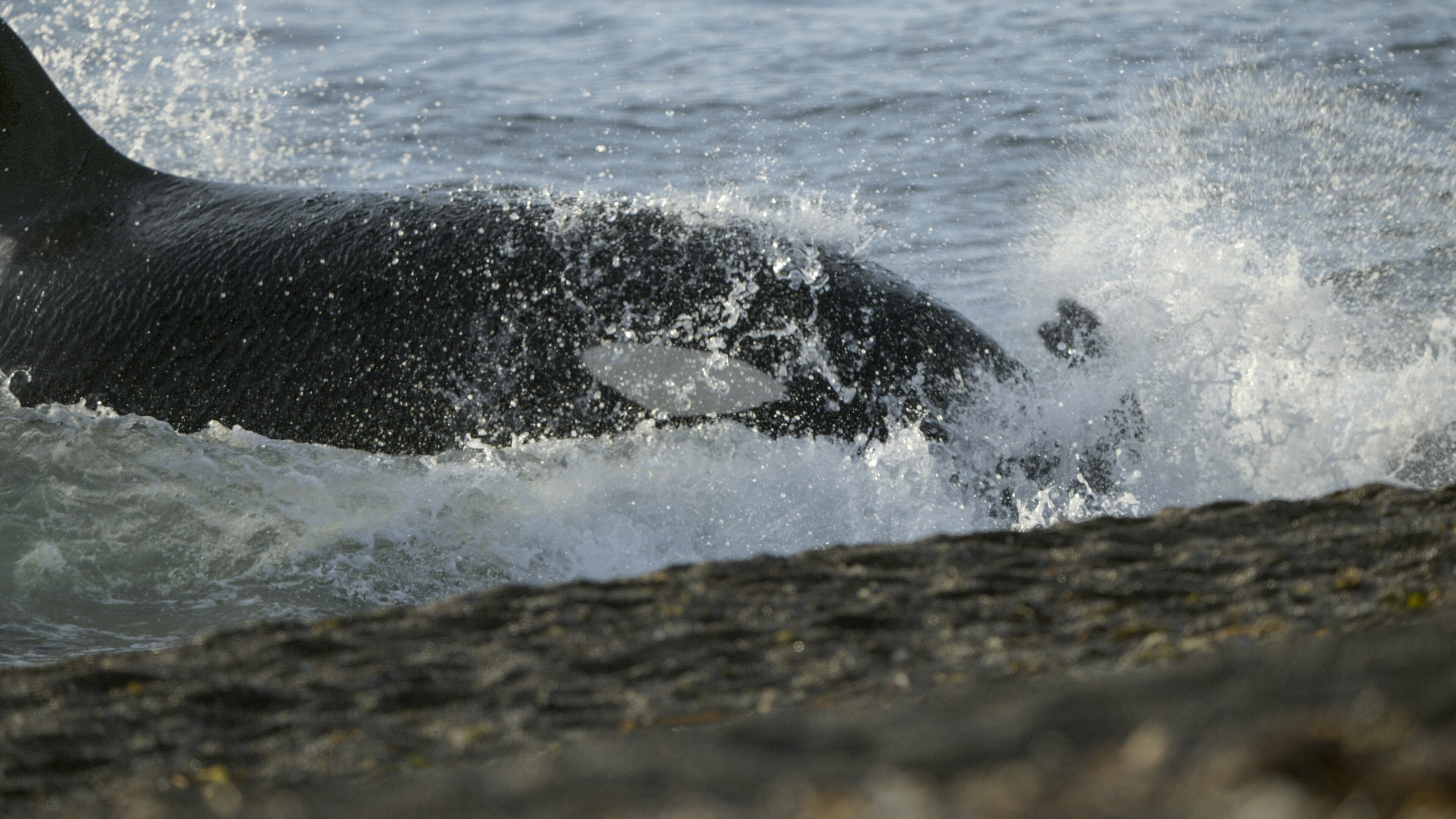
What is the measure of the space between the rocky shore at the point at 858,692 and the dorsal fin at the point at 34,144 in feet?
13.2

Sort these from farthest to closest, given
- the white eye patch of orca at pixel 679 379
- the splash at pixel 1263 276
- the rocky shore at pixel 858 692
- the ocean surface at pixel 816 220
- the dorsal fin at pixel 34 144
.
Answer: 1. the dorsal fin at pixel 34 144
2. the splash at pixel 1263 276
3. the ocean surface at pixel 816 220
4. the white eye patch of orca at pixel 679 379
5. the rocky shore at pixel 858 692

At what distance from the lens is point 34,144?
19.5ft

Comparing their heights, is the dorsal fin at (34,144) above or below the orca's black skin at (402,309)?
above

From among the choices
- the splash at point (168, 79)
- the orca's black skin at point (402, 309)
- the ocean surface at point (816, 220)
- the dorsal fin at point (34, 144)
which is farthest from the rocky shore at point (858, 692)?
the splash at point (168, 79)

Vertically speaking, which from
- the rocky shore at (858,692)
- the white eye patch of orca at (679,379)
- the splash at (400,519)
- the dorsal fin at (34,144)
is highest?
the dorsal fin at (34,144)

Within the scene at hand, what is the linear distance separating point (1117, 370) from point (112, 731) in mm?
4045

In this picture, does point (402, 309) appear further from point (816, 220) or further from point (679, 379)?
point (816, 220)

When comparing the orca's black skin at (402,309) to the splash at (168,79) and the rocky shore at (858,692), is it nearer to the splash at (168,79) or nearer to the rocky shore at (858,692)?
the rocky shore at (858,692)

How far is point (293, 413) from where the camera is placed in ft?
17.3

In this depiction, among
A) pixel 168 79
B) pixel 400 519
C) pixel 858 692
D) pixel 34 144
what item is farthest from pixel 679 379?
pixel 168 79

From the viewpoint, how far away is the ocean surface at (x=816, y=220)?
4.93 m

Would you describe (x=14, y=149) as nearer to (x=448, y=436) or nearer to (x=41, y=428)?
(x=41, y=428)

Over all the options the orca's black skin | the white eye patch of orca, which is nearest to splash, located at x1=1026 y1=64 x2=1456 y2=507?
the orca's black skin

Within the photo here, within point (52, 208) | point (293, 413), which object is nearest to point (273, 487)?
point (293, 413)
